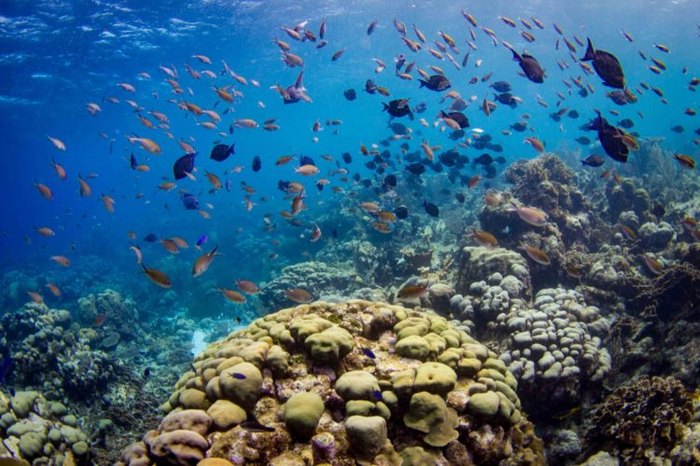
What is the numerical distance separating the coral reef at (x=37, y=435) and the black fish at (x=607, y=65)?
342 inches

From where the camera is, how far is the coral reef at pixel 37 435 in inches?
213

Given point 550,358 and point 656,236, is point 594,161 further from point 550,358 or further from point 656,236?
point 656,236

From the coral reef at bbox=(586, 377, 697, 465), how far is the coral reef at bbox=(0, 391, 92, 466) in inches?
276

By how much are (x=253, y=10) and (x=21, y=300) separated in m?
23.2

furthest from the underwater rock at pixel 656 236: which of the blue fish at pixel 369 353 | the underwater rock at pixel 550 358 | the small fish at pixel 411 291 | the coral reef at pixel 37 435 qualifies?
the coral reef at pixel 37 435

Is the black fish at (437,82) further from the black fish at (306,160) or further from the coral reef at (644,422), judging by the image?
the coral reef at (644,422)

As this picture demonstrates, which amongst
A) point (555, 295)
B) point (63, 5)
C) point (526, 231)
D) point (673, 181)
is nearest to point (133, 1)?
point (63, 5)

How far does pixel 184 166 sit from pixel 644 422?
725 cm

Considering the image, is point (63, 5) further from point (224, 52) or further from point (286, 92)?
point (286, 92)

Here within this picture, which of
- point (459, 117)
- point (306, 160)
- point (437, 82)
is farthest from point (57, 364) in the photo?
point (459, 117)

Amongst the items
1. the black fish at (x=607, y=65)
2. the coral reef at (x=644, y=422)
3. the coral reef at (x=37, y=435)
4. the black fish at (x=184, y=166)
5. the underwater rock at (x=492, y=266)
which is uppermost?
the black fish at (x=607, y=65)

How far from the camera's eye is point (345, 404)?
11.4 feet

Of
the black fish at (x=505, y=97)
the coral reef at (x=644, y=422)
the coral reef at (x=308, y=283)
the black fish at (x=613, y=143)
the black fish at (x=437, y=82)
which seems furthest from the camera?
the coral reef at (x=308, y=283)

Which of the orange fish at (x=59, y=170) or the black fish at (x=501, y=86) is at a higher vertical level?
the black fish at (x=501, y=86)
